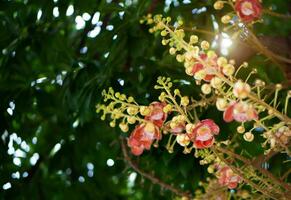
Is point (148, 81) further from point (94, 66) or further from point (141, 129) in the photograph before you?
point (141, 129)

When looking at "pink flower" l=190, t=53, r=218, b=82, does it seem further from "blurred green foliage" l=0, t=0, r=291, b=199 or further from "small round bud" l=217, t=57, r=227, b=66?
"blurred green foliage" l=0, t=0, r=291, b=199

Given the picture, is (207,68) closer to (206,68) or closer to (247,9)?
(206,68)

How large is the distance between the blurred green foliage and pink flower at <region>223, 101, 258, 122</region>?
44 cm

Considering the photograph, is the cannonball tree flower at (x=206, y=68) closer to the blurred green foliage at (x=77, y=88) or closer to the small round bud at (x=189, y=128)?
the small round bud at (x=189, y=128)

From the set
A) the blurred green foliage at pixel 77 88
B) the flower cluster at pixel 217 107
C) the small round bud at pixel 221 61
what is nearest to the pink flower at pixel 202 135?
the flower cluster at pixel 217 107

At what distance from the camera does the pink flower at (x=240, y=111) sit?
0.62 m

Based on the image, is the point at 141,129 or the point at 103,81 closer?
the point at 141,129

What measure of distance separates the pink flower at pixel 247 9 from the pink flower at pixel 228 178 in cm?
22

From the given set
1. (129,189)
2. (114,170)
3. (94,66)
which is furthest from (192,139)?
(129,189)

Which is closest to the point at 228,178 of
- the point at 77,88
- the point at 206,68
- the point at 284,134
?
the point at 284,134

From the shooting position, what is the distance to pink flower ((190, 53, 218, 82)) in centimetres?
67

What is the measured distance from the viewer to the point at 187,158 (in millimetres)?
1158

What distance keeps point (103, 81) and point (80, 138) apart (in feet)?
1.14

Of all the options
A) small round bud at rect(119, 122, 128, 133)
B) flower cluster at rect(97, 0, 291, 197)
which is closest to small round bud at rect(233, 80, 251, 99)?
flower cluster at rect(97, 0, 291, 197)
